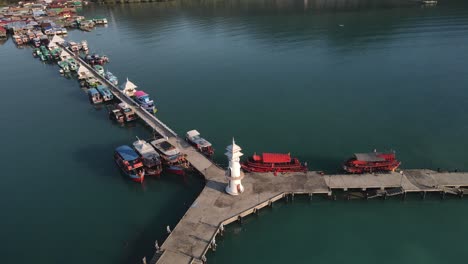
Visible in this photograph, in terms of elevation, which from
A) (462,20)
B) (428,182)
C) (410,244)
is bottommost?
(410,244)

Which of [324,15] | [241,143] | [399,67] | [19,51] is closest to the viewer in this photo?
[241,143]

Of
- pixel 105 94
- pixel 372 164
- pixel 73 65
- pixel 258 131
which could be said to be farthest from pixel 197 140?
pixel 73 65

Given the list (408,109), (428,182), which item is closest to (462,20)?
(408,109)

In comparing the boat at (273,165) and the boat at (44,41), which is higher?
the boat at (44,41)

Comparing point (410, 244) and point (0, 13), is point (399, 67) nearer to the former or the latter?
point (410, 244)

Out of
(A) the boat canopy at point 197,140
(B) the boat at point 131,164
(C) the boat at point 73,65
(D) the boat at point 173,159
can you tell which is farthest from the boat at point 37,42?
(A) the boat canopy at point 197,140

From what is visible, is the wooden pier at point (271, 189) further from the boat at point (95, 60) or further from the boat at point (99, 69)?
the boat at point (95, 60)

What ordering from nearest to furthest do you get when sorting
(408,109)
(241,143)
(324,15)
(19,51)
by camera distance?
(241,143), (408,109), (19,51), (324,15)
